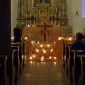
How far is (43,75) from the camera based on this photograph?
18.6ft

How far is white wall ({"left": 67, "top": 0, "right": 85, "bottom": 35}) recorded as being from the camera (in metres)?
15.9

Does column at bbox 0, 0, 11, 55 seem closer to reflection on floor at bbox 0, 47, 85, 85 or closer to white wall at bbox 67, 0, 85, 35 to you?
reflection on floor at bbox 0, 47, 85, 85

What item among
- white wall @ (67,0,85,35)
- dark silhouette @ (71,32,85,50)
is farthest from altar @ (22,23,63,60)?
Answer: white wall @ (67,0,85,35)

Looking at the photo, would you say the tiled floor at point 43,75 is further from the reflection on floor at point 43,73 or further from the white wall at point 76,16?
the white wall at point 76,16

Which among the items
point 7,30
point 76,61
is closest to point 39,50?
point 7,30

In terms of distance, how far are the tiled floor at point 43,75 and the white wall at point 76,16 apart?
9462 mm

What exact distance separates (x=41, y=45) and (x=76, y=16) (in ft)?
26.8

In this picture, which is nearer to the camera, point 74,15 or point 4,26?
point 4,26

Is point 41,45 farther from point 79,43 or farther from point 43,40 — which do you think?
point 79,43

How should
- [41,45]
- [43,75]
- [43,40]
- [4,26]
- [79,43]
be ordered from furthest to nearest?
[43,40] → [41,45] → [43,75] → [79,43] → [4,26]

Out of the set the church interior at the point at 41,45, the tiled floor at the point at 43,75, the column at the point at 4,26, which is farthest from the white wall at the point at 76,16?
the column at the point at 4,26

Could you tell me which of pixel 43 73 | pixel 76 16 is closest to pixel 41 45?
pixel 43 73

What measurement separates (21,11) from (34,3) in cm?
114

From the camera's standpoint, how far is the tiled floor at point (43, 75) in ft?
16.3
